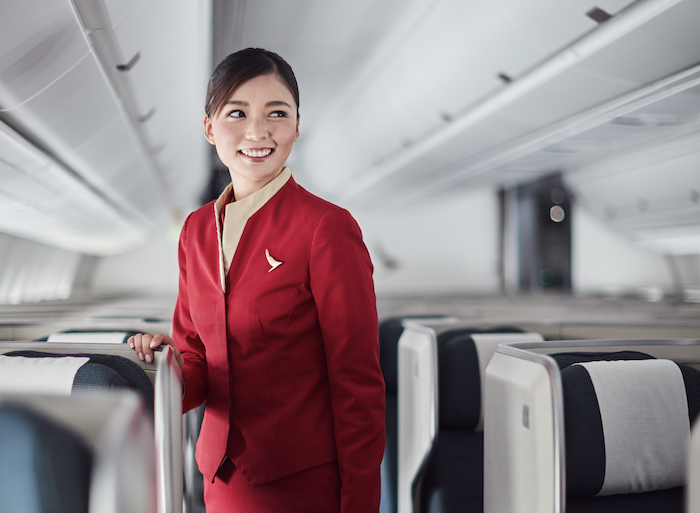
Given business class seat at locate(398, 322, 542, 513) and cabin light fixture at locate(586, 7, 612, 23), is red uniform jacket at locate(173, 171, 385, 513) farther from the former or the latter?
cabin light fixture at locate(586, 7, 612, 23)

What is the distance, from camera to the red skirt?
87cm

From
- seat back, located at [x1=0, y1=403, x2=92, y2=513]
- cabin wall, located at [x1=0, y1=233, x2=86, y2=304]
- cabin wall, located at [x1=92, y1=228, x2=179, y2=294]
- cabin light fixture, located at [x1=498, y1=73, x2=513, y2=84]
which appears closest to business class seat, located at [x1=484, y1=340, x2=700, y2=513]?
seat back, located at [x1=0, y1=403, x2=92, y2=513]

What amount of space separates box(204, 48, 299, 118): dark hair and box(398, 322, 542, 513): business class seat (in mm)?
1299

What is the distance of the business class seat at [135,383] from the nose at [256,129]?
40cm

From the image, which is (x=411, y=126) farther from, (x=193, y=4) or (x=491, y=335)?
(x=491, y=335)

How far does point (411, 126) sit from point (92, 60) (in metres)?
2.77

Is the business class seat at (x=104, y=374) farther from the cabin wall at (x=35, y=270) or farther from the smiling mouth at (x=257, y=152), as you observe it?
the cabin wall at (x=35, y=270)

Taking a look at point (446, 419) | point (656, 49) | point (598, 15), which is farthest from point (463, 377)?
point (656, 49)

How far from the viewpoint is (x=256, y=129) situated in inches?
33.7

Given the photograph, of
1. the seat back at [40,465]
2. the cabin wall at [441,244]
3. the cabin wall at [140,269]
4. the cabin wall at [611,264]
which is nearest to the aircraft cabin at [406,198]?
the seat back at [40,465]

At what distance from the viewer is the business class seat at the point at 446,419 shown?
75.9 inches

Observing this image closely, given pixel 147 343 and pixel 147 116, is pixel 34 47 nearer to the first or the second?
pixel 147 343

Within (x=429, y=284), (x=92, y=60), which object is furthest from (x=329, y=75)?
(x=429, y=284)

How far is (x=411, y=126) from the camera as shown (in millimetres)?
4402
